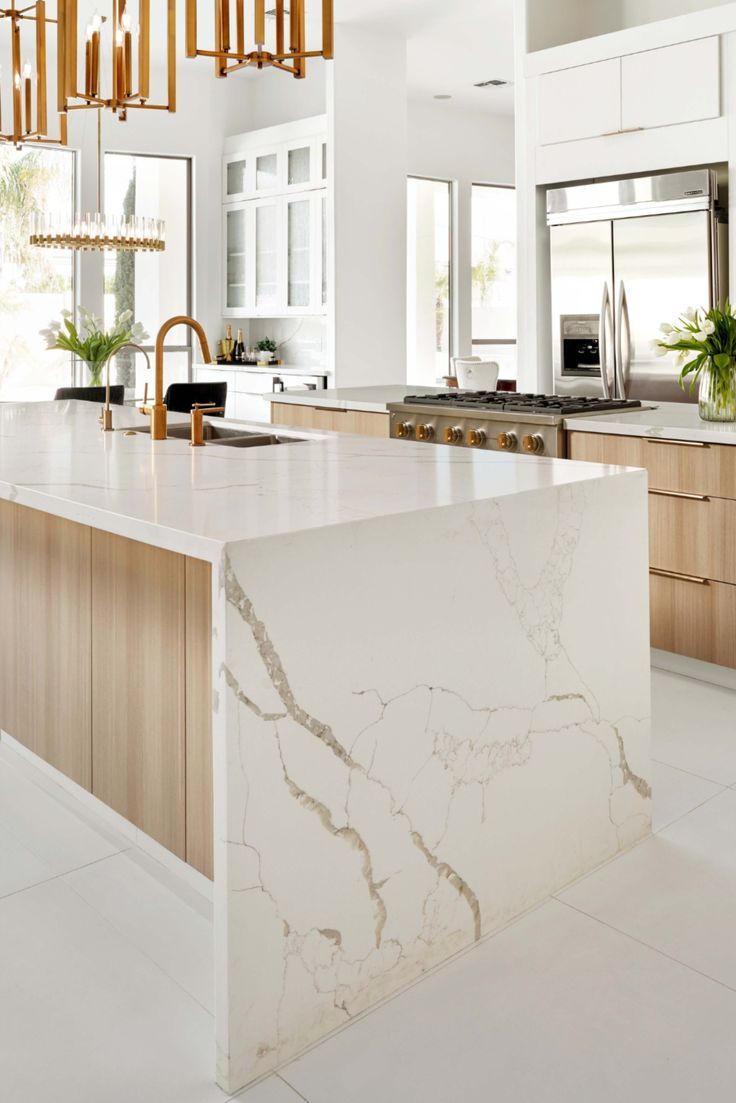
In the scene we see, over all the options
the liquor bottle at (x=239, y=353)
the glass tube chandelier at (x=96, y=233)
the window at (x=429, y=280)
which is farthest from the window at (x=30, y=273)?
the window at (x=429, y=280)

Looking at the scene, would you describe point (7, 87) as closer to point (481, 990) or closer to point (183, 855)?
point (183, 855)

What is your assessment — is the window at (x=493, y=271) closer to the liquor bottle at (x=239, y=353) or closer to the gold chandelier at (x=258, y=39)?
the liquor bottle at (x=239, y=353)

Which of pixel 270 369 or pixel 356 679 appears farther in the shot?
pixel 270 369

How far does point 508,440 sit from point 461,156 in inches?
236

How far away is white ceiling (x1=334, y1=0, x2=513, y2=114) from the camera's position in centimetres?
599

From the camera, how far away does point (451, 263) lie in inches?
359

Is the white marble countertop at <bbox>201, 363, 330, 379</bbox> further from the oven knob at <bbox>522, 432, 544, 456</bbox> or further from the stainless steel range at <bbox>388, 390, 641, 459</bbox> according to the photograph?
the oven knob at <bbox>522, 432, 544, 456</bbox>

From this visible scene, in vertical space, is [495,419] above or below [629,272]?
below

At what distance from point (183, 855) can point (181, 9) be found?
239 inches

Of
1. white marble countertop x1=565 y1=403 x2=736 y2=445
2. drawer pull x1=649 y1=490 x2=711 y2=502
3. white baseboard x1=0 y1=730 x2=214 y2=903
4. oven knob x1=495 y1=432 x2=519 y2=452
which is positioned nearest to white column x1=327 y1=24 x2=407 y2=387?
oven knob x1=495 y1=432 x2=519 y2=452

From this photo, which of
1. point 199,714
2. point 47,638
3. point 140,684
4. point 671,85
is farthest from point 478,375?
point 199,714

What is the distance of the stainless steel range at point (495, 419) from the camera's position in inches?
147

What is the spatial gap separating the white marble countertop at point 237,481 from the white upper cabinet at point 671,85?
8.71 feet

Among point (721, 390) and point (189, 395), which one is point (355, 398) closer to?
point (189, 395)
